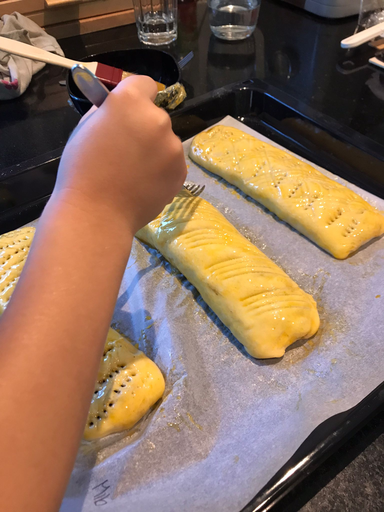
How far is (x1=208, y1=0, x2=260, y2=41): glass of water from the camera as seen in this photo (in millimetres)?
2648

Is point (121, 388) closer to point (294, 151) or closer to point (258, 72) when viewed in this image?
point (294, 151)

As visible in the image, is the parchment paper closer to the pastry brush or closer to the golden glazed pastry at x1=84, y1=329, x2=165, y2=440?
the golden glazed pastry at x1=84, y1=329, x2=165, y2=440

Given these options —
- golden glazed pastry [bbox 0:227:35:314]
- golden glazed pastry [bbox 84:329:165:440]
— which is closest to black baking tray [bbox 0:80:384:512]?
golden glazed pastry [bbox 0:227:35:314]

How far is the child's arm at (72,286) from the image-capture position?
64 centimetres

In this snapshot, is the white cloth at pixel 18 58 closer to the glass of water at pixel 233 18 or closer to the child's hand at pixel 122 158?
the glass of water at pixel 233 18

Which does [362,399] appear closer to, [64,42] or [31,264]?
[31,264]

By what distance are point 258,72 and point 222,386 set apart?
6.87 ft

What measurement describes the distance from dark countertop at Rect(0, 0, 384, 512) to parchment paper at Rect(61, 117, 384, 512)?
0.82 m

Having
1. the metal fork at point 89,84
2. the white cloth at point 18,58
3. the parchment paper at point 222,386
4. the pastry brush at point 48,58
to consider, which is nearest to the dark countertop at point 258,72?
the white cloth at point 18,58

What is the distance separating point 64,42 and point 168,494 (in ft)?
9.88

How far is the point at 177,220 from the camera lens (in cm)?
158

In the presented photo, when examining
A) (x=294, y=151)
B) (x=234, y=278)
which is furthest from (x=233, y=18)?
(x=234, y=278)

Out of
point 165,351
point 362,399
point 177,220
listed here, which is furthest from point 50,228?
point 362,399

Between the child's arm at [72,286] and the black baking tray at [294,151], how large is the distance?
60 cm
